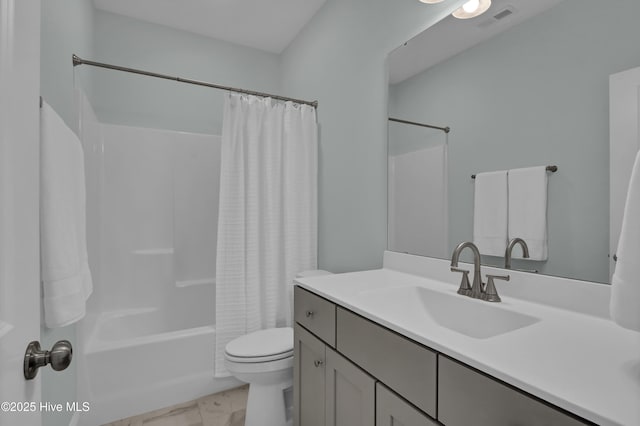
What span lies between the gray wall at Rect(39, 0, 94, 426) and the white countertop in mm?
1194

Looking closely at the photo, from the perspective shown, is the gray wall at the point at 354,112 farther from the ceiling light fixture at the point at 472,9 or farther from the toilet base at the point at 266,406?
the toilet base at the point at 266,406

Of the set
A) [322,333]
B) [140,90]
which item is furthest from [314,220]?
[140,90]

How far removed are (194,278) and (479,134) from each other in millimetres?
2483

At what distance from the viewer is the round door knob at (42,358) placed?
0.51m

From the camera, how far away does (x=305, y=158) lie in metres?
2.17

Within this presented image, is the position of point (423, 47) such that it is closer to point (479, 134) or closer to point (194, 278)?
point (479, 134)

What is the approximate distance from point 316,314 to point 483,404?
2.36ft

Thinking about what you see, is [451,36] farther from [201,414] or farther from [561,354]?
[201,414]

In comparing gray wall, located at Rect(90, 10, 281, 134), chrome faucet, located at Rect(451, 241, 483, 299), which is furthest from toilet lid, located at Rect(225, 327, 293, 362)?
gray wall, located at Rect(90, 10, 281, 134)

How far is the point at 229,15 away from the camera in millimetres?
2420

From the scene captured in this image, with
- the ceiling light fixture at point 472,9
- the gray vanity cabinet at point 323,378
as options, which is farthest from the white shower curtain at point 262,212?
the ceiling light fixture at point 472,9

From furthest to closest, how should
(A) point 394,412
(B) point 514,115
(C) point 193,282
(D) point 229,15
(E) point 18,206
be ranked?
(C) point 193,282 < (D) point 229,15 < (B) point 514,115 < (A) point 394,412 < (E) point 18,206

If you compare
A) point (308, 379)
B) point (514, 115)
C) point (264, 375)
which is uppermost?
point (514, 115)

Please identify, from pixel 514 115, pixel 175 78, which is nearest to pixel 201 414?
pixel 175 78
